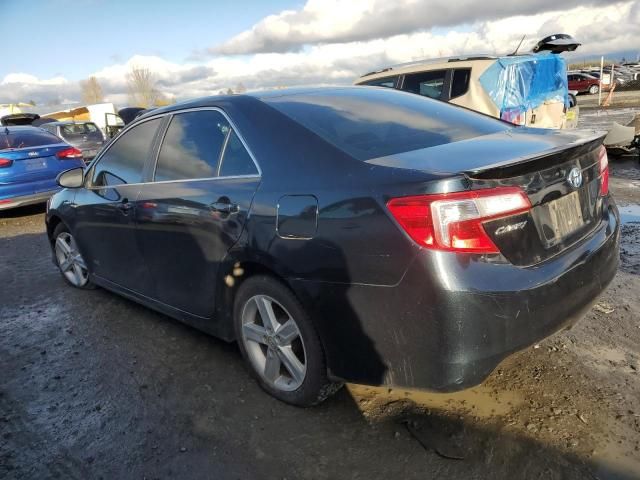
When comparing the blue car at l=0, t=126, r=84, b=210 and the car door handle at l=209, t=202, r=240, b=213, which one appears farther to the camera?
the blue car at l=0, t=126, r=84, b=210

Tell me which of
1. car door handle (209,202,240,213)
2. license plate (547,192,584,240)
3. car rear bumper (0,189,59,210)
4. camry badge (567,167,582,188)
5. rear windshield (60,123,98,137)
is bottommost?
car rear bumper (0,189,59,210)

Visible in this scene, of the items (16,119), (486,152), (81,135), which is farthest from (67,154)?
(16,119)

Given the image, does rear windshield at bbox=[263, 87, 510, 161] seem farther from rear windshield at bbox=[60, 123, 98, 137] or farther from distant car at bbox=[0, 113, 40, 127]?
distant car at bbox=[0, 113, 40, 127]

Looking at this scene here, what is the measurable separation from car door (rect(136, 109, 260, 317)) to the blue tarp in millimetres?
5242

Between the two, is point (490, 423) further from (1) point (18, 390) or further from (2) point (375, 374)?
(1) point (18, 390)

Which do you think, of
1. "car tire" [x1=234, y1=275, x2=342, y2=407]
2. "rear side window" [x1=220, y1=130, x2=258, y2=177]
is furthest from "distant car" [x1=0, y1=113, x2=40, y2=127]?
"car tire" [x1=234, y1=275, x2=342, y2=407]

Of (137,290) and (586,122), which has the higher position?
(137,290)

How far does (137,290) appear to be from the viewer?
3711mm

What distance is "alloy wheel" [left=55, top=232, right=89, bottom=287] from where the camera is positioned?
15.3 feet

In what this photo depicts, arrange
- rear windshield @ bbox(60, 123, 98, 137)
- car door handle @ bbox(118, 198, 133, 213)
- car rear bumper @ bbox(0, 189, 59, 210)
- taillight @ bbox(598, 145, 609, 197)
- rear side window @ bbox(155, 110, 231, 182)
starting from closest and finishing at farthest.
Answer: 1. taillight @ bbox(598, 145, 609, 197)
2. rear side window @ bbox(155, 110, 231, 182)
3. car door handle @ bbox(118, 198, 133, 213)
4. car rear bumper @ bbox(0, 189, 59, 210)
5. rear windshield @ bbox(60, 123, 98, 137)

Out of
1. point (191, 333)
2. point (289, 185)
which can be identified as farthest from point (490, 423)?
point (191, 333)

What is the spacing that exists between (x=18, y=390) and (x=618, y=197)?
6.88m

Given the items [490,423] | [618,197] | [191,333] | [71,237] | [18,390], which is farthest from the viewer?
[618,197]

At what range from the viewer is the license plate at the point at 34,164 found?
8288 mm
